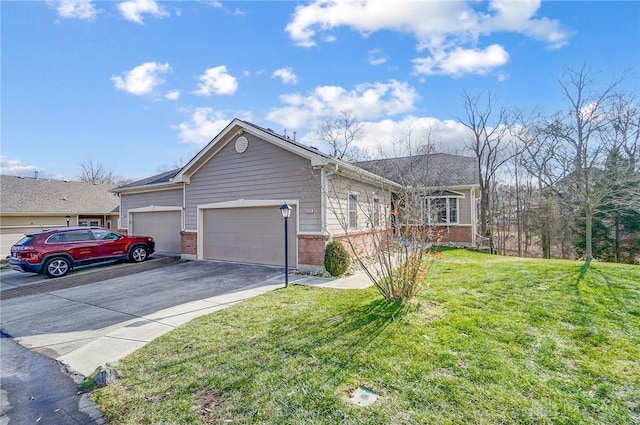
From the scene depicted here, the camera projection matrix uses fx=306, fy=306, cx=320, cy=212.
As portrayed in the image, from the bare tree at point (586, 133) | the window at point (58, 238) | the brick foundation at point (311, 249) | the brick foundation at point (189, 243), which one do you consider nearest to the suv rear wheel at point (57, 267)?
the window at point (58, 238)

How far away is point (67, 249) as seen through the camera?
10852mm

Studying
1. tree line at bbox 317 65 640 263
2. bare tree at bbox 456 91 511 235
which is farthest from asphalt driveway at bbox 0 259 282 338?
bare tree at bbox 456 91 511 235

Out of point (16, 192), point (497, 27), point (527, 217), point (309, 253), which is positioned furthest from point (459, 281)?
point (16, 192)

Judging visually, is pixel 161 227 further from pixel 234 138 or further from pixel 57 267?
pixel 234 138

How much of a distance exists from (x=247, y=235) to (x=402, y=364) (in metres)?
8.49

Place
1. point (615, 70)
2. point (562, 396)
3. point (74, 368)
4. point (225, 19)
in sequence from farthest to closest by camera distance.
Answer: point (615, 70)
point (225, 19)
point (74, 368)
point (562, 396)

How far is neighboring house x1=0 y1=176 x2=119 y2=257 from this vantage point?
653 inches

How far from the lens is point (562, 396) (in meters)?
2.92

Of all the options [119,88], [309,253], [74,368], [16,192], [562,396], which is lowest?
[74,368]

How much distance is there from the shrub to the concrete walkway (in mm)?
2265

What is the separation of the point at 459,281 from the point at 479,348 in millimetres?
3714

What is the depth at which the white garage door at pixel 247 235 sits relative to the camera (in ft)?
34.0

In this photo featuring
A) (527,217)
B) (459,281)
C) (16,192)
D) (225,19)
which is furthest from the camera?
(527,217)

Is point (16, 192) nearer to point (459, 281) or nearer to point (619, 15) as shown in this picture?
point (459, 281)
